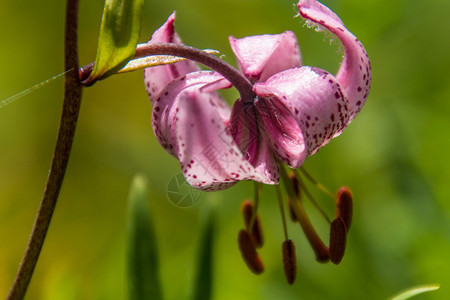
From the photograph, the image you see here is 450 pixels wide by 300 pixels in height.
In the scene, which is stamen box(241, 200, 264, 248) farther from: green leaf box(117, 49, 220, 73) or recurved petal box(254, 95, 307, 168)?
green leaf box(117, 49, 220, 73)

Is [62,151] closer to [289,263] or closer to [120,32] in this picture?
[120,32]

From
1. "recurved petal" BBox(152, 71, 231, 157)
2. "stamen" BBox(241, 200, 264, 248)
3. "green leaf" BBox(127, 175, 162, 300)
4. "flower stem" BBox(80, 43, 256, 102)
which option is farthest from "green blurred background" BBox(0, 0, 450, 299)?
"flower stem" BBox(80, 43, 256, 102)

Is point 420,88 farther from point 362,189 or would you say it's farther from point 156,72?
point 156,72

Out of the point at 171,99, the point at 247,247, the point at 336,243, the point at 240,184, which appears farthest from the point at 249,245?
the point at 240,184

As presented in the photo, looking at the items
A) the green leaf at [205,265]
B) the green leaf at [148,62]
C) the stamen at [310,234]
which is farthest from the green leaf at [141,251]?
the green leaf at [148,62]

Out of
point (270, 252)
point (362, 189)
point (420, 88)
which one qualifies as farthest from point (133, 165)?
point (420, 88)

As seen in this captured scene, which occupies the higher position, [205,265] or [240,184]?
[205,265]
